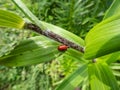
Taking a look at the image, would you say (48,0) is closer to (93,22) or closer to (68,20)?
(68,20)

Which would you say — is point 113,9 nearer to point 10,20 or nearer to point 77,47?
point 77,47

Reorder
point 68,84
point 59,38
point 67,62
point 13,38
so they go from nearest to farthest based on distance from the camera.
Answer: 1. point 59,38
2. point 68,84
3. point 67,62
4. point 13,38

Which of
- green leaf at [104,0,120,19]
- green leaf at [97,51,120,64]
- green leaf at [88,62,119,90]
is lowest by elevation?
green leaf at [88,62,119,90]

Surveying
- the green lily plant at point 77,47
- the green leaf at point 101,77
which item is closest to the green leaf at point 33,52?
the green lily plant at point 77,47

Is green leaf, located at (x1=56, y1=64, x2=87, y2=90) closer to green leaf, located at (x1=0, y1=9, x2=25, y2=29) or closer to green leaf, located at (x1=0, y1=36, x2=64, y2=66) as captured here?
Result: green leaf, located at (x1=0, y1=36, x2=64, y2=66)

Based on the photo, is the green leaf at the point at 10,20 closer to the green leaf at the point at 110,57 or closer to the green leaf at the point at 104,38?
the green leaf at the point at 104,38

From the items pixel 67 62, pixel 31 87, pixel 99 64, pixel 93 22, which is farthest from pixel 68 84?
pixel 31 87

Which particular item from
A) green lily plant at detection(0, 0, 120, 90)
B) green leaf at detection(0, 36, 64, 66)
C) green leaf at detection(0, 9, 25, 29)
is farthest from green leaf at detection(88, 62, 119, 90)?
green leaf at detection(0, 9, 25, 29)
